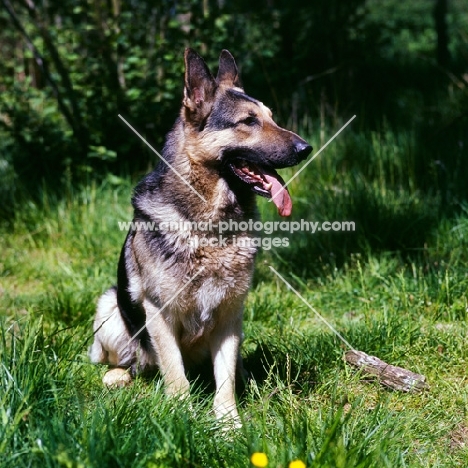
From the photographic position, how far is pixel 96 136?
6273 millimetres

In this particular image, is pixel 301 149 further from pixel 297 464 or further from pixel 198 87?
pixel 297 464

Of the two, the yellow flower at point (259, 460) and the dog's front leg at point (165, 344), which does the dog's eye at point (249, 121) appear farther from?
the yellow flower at point (259, 460)

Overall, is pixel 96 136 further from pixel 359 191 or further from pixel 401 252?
pixel 401 252

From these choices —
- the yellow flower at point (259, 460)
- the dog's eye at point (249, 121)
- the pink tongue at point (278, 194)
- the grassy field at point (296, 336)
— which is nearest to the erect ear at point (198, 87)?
the dog's eye at point (249, 121)

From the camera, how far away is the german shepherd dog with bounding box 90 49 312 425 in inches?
121

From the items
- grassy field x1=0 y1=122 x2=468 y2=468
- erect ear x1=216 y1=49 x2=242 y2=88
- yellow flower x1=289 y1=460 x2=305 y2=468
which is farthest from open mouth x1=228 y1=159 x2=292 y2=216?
yellow flower x1=289 y1=460 x2=305 y2=468

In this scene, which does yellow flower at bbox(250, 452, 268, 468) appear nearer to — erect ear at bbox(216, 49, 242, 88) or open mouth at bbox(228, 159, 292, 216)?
open mouth at bbox(228, 159, 292, 216)

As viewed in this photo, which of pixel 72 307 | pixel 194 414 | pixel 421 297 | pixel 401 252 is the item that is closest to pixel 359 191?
pixel 401 252

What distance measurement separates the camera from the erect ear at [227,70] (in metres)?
3.57

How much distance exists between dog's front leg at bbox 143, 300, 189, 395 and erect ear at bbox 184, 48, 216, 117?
1.06 metres

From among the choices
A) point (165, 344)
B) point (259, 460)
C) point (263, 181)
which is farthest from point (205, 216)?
point (259, 460)

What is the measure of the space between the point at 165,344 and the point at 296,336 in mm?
838

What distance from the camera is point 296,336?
11.7ft

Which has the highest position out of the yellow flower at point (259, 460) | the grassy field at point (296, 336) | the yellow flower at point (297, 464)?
the yellow flower at point (259, 460)
